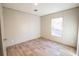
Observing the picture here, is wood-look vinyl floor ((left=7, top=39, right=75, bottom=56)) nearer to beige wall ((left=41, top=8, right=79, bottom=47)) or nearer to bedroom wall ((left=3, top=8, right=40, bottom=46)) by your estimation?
beige wall ((left=41, top=8, right=79, bottom=47))

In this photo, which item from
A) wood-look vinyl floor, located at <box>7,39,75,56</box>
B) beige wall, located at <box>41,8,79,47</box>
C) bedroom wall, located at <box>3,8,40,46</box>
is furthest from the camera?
bedroom wall, located at <box>3,8,40,46</box>

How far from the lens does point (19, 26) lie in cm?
387

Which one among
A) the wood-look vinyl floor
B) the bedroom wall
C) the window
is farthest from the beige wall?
the bedroom wall

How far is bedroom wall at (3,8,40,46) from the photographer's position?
11.0 feet

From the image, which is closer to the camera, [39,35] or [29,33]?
[29,33]

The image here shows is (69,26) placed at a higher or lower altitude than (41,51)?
higher

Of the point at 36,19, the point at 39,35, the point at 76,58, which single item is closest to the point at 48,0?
the point at 76,58

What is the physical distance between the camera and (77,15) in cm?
302

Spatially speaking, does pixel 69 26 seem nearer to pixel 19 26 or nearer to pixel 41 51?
pixel 41 51

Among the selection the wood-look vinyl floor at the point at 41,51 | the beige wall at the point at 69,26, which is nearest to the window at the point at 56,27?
the beige wall at the point at 69,26

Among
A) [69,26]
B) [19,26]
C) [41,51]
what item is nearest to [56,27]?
[69,26]

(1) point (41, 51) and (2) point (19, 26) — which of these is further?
(2) point (19, 26)

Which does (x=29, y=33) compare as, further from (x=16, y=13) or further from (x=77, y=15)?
(x=77, y=15)

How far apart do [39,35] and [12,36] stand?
86.7 inches
